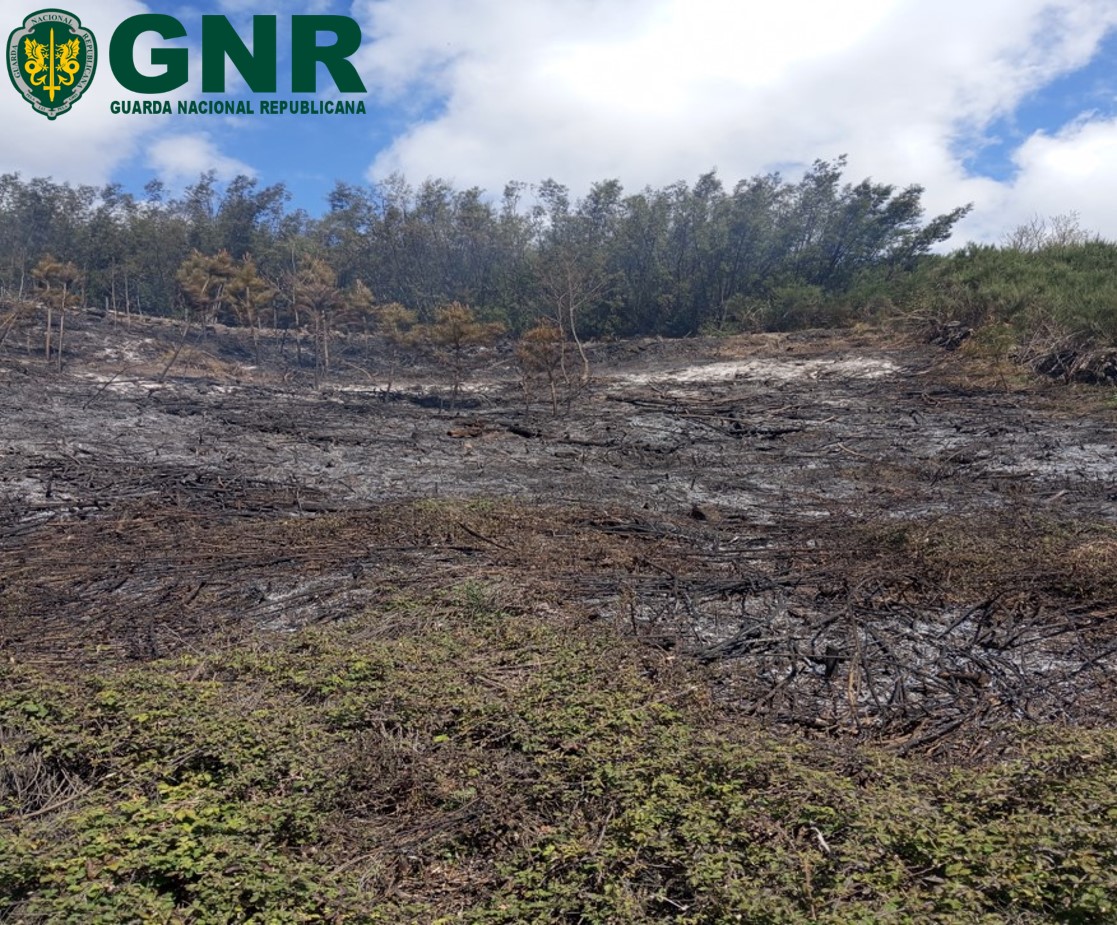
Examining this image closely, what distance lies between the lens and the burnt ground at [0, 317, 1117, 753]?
4.32 meters

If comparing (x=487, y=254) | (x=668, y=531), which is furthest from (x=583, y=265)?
(x=668, y=531)

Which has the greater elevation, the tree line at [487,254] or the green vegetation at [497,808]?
the tree line at [487,254]

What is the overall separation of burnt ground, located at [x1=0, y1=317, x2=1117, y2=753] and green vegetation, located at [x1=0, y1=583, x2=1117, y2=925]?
1.68 ft

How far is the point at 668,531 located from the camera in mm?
6949

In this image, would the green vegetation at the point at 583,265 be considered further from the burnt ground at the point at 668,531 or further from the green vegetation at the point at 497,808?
the green vegetation at the point at 497,808

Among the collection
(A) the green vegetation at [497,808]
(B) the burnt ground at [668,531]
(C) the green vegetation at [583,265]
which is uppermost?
(C) the green vegetation at [583,265]

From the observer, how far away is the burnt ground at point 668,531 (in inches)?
170

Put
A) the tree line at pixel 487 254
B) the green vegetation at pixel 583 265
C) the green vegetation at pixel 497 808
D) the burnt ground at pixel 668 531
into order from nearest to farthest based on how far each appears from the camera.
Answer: the green vegetation at pixel 497 808 → the burnt ground at pixel 668 531 → the green vegetation at pixel 583 265 → the tree line at pixel 487 254

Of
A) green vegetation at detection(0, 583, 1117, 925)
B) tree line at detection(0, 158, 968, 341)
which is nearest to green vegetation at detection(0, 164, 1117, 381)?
tree line at detection(0, 158, 968, 341)

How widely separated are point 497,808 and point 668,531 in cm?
419

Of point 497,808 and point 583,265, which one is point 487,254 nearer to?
point 583,265

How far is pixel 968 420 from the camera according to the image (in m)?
11.6

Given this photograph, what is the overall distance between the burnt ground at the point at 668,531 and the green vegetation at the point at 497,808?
51 cm

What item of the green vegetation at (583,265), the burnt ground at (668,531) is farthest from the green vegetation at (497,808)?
the green vegetation at (583,265)
